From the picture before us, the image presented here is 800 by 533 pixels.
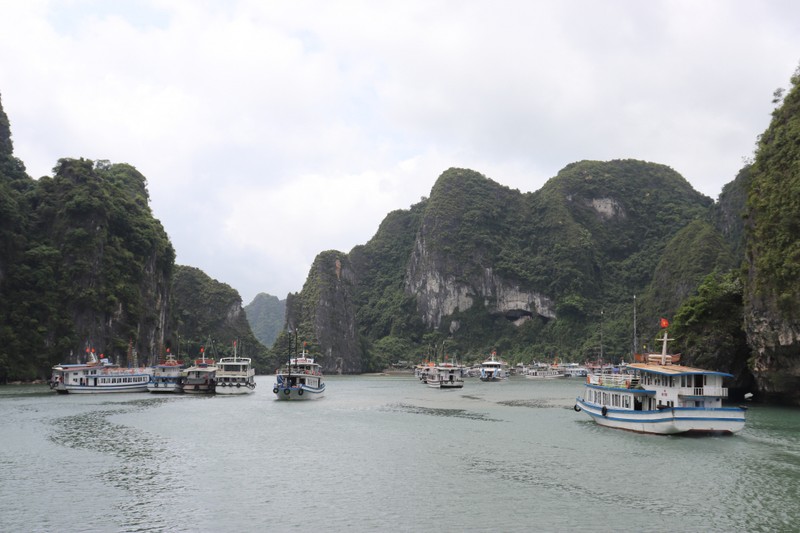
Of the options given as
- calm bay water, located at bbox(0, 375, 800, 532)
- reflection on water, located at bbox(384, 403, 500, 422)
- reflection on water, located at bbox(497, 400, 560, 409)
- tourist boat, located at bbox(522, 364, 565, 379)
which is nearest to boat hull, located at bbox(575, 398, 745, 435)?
calm bay water, located at bbox(0, 375, 800, 532)

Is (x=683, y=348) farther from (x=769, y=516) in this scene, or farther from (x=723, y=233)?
(x=723, y=233)

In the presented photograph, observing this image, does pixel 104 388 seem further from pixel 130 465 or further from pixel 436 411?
pixel 130 465

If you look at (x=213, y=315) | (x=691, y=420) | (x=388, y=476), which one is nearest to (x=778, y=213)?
(x=691, y=420)

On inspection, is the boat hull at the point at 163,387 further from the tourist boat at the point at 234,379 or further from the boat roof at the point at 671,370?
the boat roof at the point at 671,370

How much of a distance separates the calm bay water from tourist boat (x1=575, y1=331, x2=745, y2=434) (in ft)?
2.81

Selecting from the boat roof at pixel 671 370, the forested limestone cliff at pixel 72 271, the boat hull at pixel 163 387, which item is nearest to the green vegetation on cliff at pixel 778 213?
the boat roof at pixel 671 370

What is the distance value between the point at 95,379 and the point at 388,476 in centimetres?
5855

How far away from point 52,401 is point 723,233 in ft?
448

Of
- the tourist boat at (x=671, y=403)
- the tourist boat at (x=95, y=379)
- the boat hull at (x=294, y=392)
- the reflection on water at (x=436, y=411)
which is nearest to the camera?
the tourist boat at (x=671, y=403)

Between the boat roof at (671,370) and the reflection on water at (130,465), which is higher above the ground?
the boat roof at (671,370)

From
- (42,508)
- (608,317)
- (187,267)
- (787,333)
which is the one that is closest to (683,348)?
(787,333)

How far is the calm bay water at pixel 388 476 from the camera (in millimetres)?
20156

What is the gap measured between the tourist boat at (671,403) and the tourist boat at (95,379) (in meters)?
58.1

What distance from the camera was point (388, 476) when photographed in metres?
26.8
